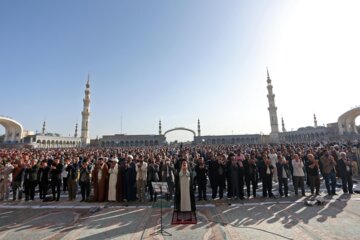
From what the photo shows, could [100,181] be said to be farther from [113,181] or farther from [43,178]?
[43,178]

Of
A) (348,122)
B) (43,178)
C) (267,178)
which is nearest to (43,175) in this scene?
(43,178)

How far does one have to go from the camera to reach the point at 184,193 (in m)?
6.83

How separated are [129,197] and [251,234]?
541 centimetres

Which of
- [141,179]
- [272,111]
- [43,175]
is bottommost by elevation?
[141,179]

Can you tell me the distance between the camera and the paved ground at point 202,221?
5.25 meters

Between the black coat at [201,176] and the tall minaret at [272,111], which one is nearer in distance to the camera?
the black coat at [201,176]

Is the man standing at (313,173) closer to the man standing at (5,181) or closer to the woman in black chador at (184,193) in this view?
the woman in black chador at (184,193)

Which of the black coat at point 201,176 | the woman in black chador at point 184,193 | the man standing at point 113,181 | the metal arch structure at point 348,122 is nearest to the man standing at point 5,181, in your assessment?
the man standing at point 113,181

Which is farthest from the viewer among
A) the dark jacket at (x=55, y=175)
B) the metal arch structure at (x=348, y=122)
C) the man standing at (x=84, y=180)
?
the metal arch structure at (x=348, y=122)

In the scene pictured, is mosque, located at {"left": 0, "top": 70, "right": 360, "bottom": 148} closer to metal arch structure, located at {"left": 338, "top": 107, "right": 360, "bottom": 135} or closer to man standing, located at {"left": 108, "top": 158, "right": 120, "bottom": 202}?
metal arch structure, located at {"left": 338, "top": 107, "right": 360, "bottom": 135}

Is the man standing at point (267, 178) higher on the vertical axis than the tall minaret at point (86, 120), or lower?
lower

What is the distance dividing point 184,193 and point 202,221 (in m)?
0.98

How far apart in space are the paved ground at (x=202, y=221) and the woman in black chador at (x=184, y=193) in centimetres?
42

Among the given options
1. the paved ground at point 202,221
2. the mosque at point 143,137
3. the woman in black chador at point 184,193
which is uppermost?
the mosque at point 143,137
